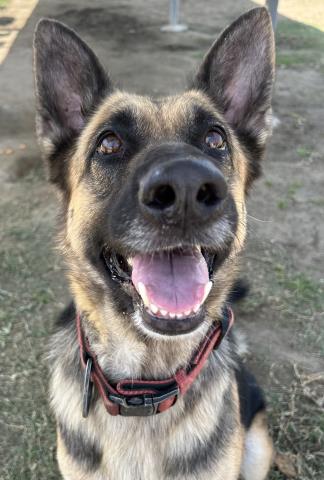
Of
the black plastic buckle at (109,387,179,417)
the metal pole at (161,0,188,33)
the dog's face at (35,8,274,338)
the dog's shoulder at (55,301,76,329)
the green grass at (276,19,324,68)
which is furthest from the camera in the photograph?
the metal pole at (161,0,188,33)

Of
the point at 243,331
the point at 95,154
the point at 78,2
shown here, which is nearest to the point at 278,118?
the point at 243,331

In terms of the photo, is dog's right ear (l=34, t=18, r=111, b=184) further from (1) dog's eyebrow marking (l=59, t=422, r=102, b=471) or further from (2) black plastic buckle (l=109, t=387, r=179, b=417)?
(1) dog's eyebrow marking (l=59, t=422, r=102, b=471)

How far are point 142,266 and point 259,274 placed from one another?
263 cm

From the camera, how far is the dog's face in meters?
1.84

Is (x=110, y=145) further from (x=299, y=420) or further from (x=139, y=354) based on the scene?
(x=299, y=420)

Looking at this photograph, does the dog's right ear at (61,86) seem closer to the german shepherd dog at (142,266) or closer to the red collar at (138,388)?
the german shepherd dog at (142,266)

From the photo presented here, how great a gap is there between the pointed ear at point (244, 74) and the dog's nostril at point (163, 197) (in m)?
1.20

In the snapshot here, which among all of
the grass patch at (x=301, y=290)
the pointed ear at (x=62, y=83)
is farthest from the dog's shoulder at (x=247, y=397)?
the pointed ear at (x=62, y=83)

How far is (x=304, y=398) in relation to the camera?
351cm

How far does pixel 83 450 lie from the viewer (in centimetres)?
242

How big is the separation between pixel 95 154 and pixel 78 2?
12.1 m

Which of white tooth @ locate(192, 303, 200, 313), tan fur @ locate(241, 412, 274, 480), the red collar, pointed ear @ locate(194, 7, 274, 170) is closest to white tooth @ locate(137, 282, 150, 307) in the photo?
white tooth @ locate(192, 303, 200, 313)

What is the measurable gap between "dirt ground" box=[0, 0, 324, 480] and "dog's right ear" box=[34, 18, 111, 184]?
60cm

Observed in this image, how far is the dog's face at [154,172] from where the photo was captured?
6.03 ft
